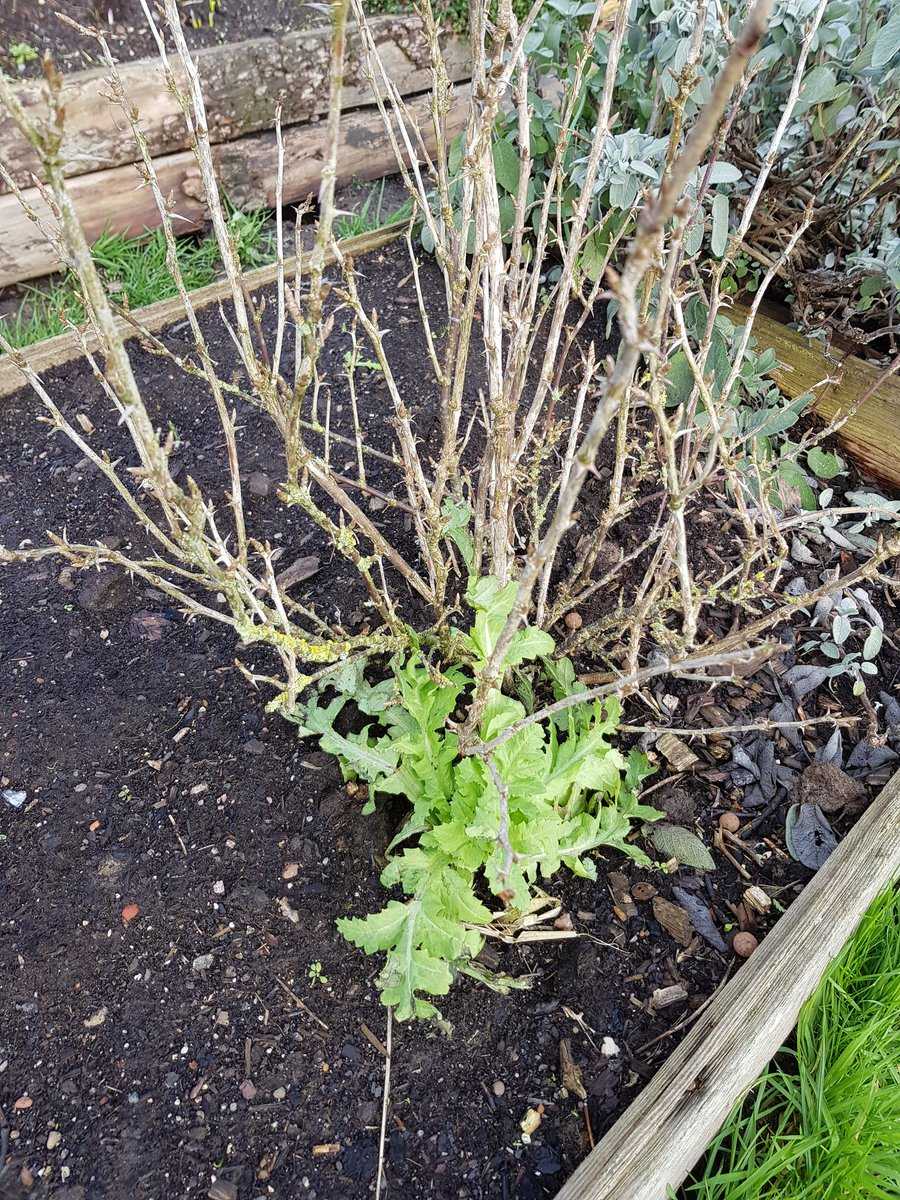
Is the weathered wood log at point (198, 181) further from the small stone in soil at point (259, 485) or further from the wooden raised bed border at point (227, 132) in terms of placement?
the small stone in soil at point (259, 485)

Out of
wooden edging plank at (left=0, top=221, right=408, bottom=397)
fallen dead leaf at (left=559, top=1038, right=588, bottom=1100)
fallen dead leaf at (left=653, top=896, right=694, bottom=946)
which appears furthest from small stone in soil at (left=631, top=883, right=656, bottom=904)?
wooden edging plank at (left=0, top=221, right=408, bottom=397)

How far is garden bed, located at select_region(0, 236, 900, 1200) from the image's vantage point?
1.52 meters

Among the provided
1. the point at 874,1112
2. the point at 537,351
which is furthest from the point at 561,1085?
the point at 537,351

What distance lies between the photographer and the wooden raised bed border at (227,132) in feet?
9.66

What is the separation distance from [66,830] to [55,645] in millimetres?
507

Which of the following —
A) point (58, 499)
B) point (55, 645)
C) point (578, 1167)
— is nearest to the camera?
point (578, 1167)

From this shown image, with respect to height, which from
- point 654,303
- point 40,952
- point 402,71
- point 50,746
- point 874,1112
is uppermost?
point 402,71

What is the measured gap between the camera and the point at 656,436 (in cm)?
171

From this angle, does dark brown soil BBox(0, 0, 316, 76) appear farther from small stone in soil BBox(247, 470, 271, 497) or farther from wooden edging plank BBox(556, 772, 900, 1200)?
wooden edging plank BBox(556, 772, 900, 1200)

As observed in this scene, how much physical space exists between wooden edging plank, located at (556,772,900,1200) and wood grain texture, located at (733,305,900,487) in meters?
1.32

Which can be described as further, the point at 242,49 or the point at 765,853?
the point at 242,49

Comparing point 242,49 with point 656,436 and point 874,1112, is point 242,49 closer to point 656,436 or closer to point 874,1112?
point 656,436

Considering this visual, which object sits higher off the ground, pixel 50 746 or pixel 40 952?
pixel 50 746

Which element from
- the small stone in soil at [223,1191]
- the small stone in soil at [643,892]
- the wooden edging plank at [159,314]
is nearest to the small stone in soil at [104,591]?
the wooden edging plank at [159,314]
